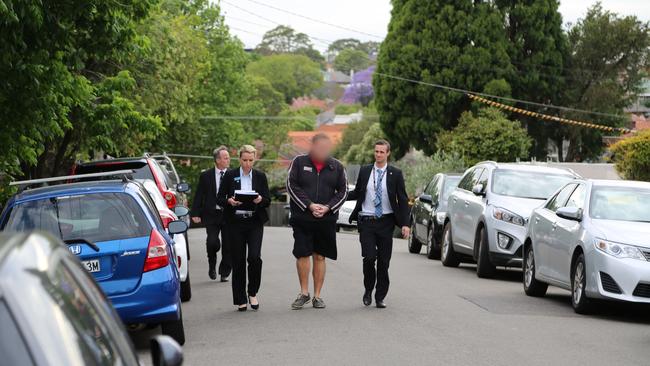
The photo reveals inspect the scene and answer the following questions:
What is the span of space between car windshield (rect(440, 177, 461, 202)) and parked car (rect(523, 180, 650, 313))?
25.3ft

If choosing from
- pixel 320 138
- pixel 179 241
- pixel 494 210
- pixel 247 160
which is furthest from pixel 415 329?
pixel 494 210

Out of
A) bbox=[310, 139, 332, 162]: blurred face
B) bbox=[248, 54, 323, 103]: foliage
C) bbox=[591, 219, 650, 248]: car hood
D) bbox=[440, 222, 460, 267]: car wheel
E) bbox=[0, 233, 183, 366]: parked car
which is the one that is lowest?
bbox=[248, 54, 323, 103]: foliage

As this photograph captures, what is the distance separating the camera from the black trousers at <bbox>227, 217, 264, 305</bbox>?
13.7m

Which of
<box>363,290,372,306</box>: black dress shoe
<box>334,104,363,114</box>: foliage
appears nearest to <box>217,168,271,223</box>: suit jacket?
<box>363,290,372,306</box>: black dress shoe

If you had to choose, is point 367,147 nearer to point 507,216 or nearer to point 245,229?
point 507,216

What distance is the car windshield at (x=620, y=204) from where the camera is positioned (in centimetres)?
1387

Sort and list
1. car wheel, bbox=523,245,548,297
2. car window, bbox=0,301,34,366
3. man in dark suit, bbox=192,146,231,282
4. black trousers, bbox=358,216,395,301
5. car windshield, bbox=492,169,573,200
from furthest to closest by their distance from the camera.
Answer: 1. car windshield, bbox=492,169,573,200
2. man in dark suit, bbox=192,146,231,282
3. car wheel, bbox=523,245,548,297
4. black trousers, bbox=358,216,395,301
5. car window, bbox=0,301,34,366

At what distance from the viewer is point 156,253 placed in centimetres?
1047

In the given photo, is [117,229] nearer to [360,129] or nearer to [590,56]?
[590,56]

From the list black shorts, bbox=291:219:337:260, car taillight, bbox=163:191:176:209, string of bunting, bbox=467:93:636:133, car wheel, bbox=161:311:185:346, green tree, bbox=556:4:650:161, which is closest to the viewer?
car wheel, bbox=161:311:185:346

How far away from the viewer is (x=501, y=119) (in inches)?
2016

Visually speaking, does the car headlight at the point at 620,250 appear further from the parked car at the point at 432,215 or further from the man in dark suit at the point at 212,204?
the parked car at the point at 432,215

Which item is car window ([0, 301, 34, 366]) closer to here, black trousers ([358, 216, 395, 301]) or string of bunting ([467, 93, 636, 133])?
black trousers ([358, 216, 395, 301])

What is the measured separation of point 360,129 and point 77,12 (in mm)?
89114
